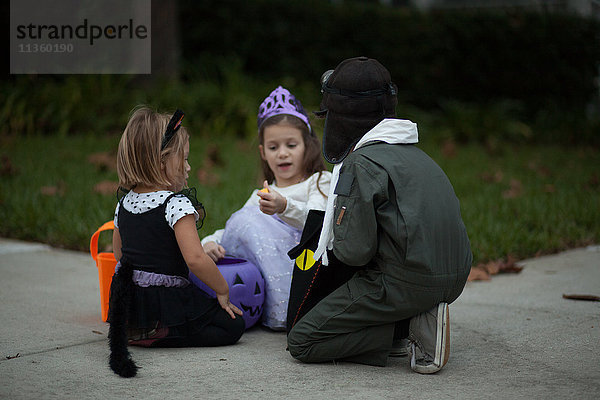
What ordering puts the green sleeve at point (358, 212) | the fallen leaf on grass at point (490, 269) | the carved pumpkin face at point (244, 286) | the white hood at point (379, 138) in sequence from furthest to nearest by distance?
the fallen leaf on grass at point (490, 269), the carved pumpkin face at point (244, 286), the white hood at point (379, 138), the green sleeve at point (358, 212)

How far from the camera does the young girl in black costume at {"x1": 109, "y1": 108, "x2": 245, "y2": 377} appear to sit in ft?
9.35

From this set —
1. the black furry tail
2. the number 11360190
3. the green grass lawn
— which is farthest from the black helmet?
the number 11360190

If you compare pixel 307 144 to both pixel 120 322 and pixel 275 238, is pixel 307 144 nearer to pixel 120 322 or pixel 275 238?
pixel 275 238

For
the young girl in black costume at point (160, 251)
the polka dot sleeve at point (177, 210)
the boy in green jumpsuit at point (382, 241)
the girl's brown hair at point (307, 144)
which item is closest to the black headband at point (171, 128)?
the young girl in black costume at point (160, 251)

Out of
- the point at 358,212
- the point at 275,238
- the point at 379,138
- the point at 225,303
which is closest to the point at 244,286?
the point at 225,303

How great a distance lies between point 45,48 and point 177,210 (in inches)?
315

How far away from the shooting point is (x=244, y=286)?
3219 mm

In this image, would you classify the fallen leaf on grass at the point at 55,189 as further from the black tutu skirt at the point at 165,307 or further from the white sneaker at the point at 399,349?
the white sneaker at the point at 399,349

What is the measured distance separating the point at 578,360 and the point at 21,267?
10.8 feet

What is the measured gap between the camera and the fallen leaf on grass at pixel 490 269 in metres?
4.29

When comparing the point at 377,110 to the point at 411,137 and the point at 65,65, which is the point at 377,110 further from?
the point at 65,65

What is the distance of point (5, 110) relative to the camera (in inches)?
331

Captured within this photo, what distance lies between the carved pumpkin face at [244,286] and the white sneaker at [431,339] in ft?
2.83

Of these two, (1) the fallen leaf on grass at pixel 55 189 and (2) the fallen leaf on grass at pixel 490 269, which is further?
(1) the fallen leaf on grass at pixel 55 189
